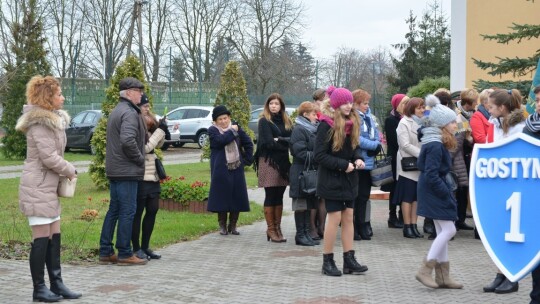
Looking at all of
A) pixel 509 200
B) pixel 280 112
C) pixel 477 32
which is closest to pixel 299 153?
pixel 280 112

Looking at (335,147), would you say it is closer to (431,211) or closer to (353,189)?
(353,189)

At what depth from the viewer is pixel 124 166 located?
880cm

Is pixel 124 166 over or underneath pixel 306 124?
underneath

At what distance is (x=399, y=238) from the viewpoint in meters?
11.2

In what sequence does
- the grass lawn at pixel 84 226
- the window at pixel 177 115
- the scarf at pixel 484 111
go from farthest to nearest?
the window at pixel 177 115 → the scarf at pixel 484 111 → the grass lawn at pixel 84 226

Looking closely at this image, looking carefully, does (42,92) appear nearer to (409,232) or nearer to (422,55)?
(409,232)

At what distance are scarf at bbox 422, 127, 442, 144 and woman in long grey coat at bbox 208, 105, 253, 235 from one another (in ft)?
12.1

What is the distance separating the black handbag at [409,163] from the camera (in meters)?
11.1

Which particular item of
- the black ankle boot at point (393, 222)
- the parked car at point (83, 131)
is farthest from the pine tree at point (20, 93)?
the black ankle boot at point (393, 222)

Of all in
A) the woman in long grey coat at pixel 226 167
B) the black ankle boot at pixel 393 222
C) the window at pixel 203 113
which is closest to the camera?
the woman in long grey coat at pixel 226 167

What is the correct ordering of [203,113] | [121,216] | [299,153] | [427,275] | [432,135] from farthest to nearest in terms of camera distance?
1. [203,113]
2. [299,153]
3. [121,216]
4. [432,135]
5. [427,275]

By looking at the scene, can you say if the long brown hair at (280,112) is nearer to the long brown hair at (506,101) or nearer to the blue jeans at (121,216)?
the blue jeans at (121,216)

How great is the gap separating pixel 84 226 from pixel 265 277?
4.21 metres

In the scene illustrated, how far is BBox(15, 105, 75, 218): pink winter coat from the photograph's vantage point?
7273 mm
